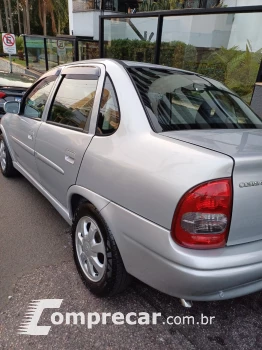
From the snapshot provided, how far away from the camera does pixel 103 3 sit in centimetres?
1612

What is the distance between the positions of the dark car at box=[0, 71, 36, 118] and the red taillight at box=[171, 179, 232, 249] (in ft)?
17.5

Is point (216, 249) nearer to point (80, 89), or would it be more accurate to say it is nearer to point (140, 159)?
point (140, 159)

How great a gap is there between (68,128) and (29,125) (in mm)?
924

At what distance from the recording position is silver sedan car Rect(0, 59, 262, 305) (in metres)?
1.43

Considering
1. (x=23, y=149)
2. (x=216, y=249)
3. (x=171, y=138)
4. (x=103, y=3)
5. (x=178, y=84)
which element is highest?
(x=103, y=3)

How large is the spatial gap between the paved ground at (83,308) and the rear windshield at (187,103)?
1.31 metres

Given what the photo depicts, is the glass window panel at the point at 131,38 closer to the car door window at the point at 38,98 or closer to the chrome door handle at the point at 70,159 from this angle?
the car door window at the point at 38,98

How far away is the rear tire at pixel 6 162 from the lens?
13.4ft

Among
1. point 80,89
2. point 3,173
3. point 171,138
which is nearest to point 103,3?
point 3,173

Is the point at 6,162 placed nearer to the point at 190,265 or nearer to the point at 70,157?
the point at 70,157

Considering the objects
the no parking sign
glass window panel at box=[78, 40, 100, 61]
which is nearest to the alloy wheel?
glass window panel at box=[78, 40, 100, 61]

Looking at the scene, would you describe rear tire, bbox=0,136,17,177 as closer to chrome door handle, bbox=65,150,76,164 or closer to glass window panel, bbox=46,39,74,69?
chrome door handle, bbox=65,150,76,164

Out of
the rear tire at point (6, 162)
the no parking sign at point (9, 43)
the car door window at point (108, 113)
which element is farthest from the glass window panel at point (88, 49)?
the car door window at point (108, 113)

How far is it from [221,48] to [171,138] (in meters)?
5.73
